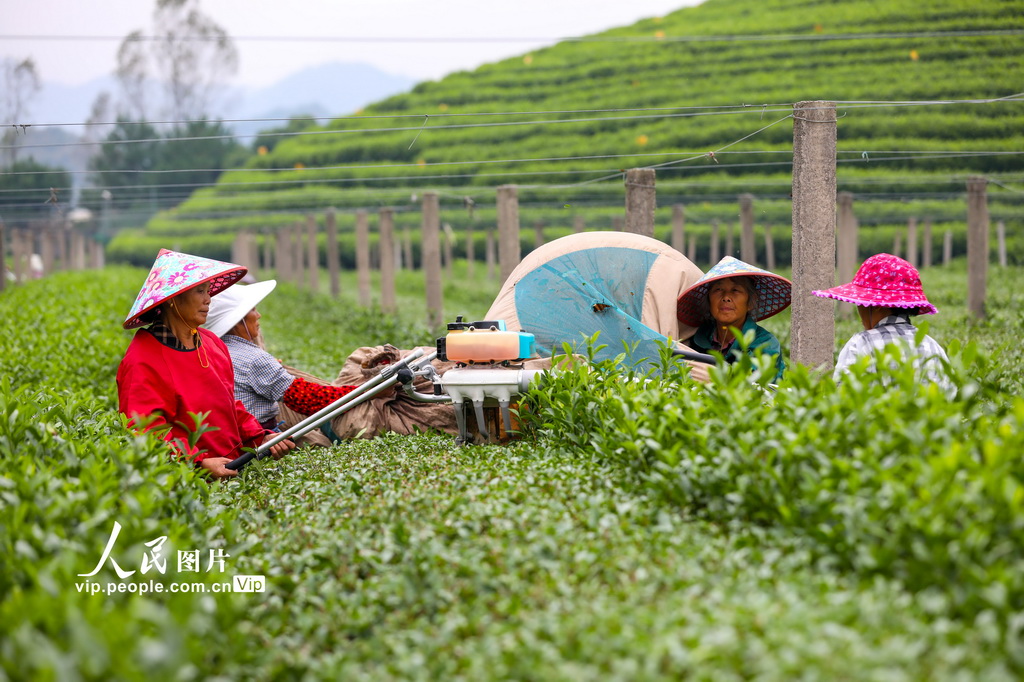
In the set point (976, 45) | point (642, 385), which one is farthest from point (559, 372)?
point (976, 45)

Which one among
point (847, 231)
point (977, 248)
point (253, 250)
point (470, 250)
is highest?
point (847, 231)

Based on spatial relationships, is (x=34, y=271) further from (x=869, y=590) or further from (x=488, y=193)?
(x=869, y=590)

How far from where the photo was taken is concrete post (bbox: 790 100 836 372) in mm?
5199

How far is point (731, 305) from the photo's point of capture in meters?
5.30

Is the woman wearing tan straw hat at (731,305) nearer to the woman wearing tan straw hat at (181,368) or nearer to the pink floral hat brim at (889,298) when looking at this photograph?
the pink floral hat brim at (889,298)

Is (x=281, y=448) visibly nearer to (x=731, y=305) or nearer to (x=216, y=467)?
(x=216, y=467)

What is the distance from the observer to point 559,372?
4.36 meters

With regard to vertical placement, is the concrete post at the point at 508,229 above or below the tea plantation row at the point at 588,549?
above

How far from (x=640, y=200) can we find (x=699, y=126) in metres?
22.3

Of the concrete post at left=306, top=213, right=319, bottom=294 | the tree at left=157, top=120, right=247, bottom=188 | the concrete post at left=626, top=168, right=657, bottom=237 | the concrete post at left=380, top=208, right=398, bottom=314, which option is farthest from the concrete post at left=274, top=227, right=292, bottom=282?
the tree at left=157, top=120, right=247, bottom=188

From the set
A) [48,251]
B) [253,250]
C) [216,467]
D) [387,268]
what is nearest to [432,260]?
[387,268]

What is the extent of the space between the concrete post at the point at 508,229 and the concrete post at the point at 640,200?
68.9 inches

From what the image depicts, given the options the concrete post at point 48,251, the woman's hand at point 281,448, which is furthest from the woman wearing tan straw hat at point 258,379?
the concrete post at point 48,251

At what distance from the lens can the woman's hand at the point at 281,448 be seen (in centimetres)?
457
